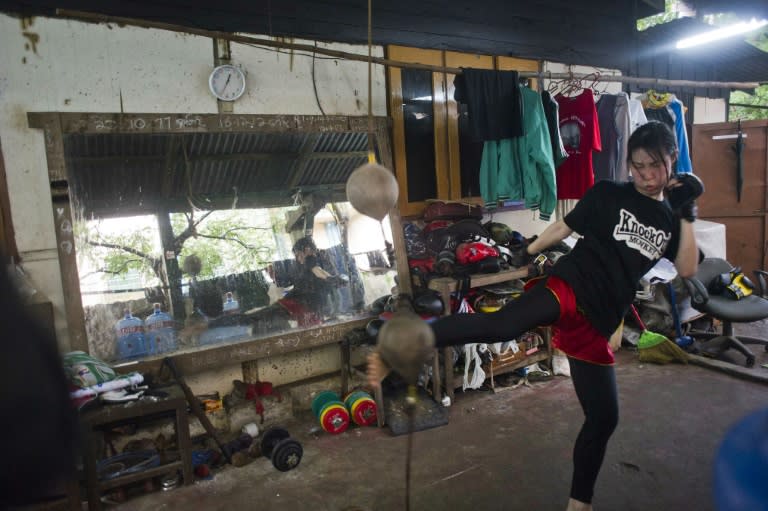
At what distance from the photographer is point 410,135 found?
4.51m

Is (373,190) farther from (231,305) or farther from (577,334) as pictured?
(231,305)

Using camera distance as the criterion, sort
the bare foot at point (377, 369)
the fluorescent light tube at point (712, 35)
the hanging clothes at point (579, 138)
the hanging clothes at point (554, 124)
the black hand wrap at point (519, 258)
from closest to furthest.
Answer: the bare foot at point (377, 369)
the hanging clothes at point (554, 124)
the black hand wrap at point (519, 258)
the hanging clothes at point (579, 138)
the fluorescent light tube at point (712, 35)

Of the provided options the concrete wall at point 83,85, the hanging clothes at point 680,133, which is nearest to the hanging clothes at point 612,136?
the hanging clothes at point 680,133

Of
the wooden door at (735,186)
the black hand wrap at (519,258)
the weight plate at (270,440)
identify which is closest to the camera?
the weight plate at (270,440)

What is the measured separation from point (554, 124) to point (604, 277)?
2431 millimetres

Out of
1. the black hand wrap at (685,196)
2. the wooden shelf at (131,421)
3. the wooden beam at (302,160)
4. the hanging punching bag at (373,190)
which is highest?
the wooden beam at (302,160)

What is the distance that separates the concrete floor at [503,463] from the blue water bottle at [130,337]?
3.07 ft

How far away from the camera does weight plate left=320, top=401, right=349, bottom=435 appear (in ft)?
11.8

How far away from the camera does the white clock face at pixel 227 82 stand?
141 inches

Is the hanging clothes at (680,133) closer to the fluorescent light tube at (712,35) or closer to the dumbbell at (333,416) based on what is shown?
the fluorescent light tube at (712,35)

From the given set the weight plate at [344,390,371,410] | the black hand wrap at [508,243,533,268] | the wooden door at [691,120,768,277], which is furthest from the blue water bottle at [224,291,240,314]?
the wooden door at [691,120,768,277]

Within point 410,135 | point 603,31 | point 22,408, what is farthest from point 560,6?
point 22,408

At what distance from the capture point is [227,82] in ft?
11.9

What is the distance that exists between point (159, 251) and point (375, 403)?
6.40 ft
